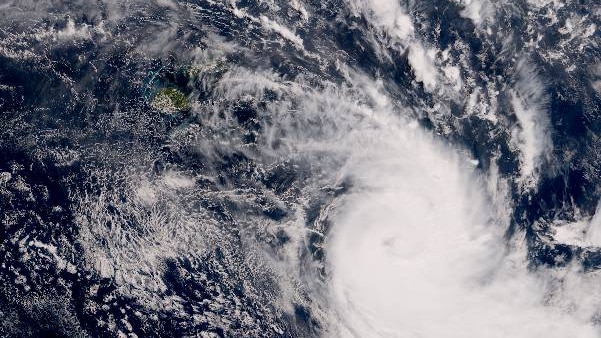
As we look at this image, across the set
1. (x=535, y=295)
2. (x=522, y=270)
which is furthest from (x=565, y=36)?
(x=535, y=295)

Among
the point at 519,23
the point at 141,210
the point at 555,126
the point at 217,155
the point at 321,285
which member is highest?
the point at 519,23

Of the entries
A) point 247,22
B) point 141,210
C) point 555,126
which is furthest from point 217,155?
point 555,126

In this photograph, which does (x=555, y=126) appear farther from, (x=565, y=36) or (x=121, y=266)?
(x=121, y=266)

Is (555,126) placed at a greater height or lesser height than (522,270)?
greater

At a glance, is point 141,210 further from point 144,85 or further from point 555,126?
point 555,126

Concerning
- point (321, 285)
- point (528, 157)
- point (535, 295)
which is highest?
point (528, 157)

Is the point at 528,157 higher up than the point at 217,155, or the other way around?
the point at 528,157
